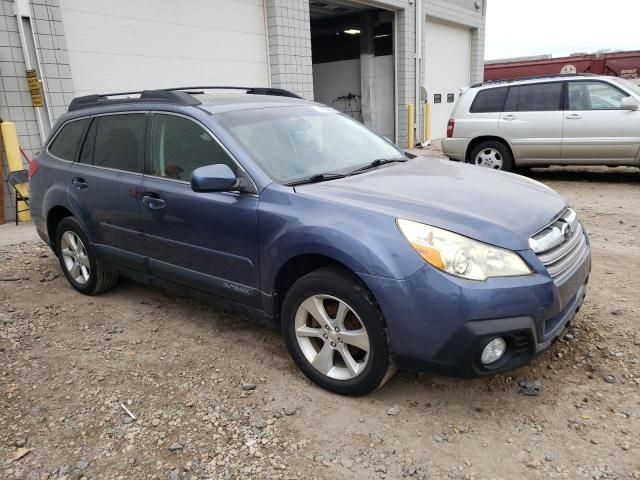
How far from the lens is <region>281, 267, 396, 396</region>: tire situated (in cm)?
259

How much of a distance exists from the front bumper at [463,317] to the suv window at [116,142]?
2.20m

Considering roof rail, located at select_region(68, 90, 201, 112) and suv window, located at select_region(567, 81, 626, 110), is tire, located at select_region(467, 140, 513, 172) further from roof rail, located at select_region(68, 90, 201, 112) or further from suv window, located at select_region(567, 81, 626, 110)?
roof rail, located at select_region(68, 90, 201, 112)

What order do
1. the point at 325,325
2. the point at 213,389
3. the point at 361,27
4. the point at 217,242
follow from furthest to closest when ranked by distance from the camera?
the point at 361,27 < the point at 217,242 < the point at 213,389 < the point at 325,325

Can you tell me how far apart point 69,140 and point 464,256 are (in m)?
3.61

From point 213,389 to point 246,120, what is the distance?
5.59 ft

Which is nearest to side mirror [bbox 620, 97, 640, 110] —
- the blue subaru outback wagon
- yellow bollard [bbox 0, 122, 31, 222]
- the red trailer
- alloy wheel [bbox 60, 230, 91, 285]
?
the blue subaru outback wagon

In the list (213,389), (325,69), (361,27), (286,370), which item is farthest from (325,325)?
(325,69)

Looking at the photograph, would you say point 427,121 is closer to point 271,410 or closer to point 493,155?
point 493,155

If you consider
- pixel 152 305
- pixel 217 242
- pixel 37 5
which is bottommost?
pixel 152 305

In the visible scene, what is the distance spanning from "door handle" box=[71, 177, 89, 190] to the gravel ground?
108 centimetres

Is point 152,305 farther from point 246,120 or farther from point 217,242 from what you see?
point 246,120

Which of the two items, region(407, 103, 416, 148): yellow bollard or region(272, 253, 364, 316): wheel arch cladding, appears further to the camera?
region(407, 103, 416, 148): yellow bollard

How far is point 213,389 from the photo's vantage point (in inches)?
118

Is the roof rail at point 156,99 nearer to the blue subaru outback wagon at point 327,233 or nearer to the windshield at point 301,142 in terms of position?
the blue subaru outback wagon at point 327,233
